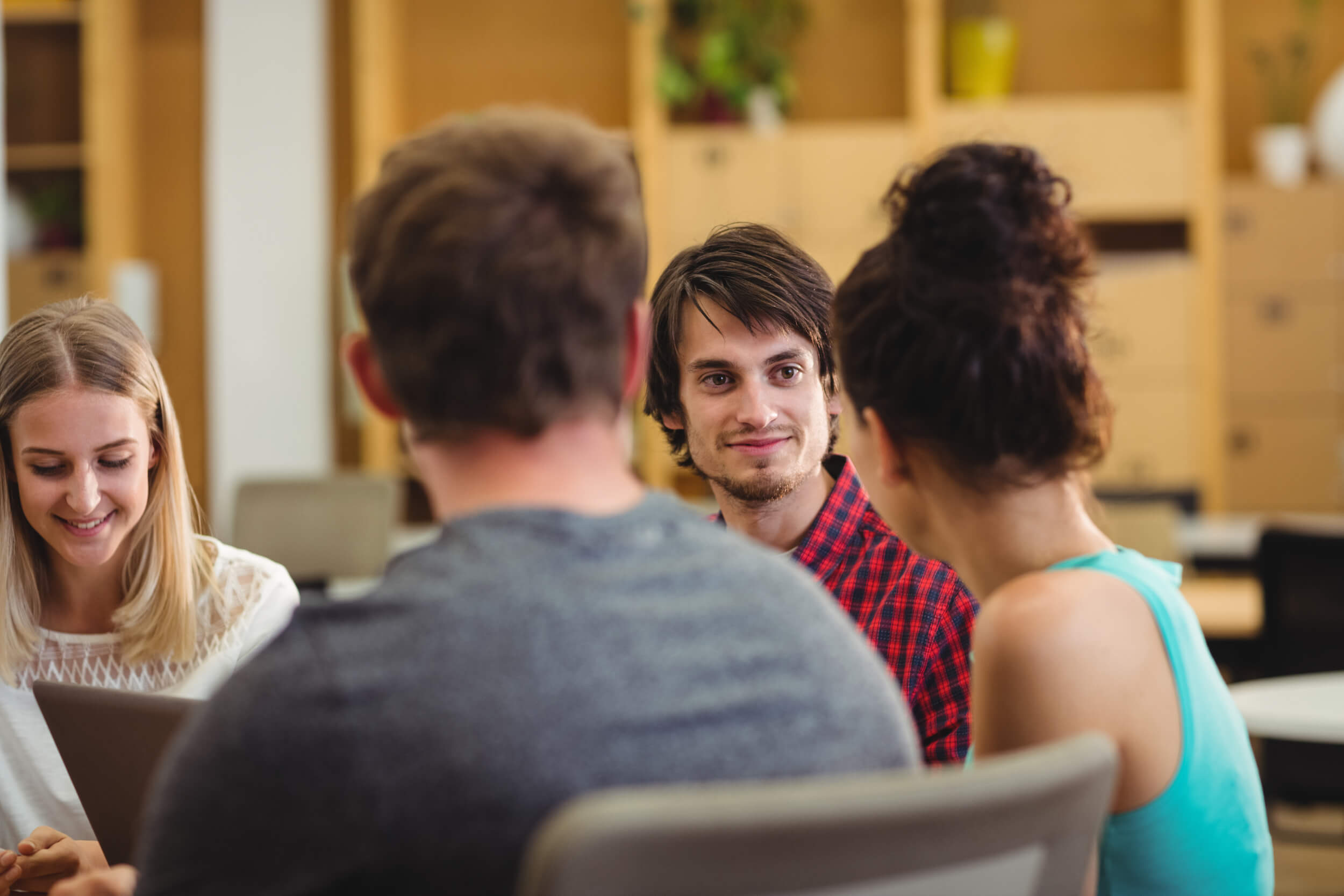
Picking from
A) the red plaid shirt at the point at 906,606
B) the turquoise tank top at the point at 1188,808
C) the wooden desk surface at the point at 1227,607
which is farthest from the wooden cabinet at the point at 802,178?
the turquoise tank top at the point at 1188,808

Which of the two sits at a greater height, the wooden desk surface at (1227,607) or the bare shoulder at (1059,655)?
the bare shoulder at (1059,655)

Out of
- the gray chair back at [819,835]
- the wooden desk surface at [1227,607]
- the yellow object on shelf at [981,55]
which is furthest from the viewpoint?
the yellow object on shelf at [981,55]

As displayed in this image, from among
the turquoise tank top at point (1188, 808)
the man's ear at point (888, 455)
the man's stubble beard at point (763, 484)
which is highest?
the man's ear at point (888, 455)

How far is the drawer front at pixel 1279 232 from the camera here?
5.28m

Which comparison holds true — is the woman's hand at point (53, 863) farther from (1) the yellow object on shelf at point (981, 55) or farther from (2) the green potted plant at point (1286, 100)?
(2) the green potted plant at point (1286, 100)

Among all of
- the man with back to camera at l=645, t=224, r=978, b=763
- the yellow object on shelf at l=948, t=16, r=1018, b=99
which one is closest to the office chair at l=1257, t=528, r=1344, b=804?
the man with back to camera at l=645, t=224, r=978, b=763

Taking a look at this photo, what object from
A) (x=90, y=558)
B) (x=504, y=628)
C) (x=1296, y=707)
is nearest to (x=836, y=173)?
(x=1296, y=707)

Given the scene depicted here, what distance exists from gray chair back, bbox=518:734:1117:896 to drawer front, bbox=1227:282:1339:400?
5164 millimetres

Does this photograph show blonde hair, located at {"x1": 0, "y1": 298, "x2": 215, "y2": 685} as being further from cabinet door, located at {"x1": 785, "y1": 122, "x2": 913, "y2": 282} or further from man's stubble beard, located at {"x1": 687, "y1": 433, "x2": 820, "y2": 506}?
cabinet door, located at {"x1": 785, "y1": 122, "x2": 913, "y2": 282}

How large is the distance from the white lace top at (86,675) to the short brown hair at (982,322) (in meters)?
0.87

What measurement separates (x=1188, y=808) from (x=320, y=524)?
3.52 metres

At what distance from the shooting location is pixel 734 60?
557 cm

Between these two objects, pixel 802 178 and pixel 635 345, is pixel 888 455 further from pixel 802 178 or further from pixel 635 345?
pixel 802 178

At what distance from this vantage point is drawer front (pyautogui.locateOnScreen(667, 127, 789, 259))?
5.52 meters
